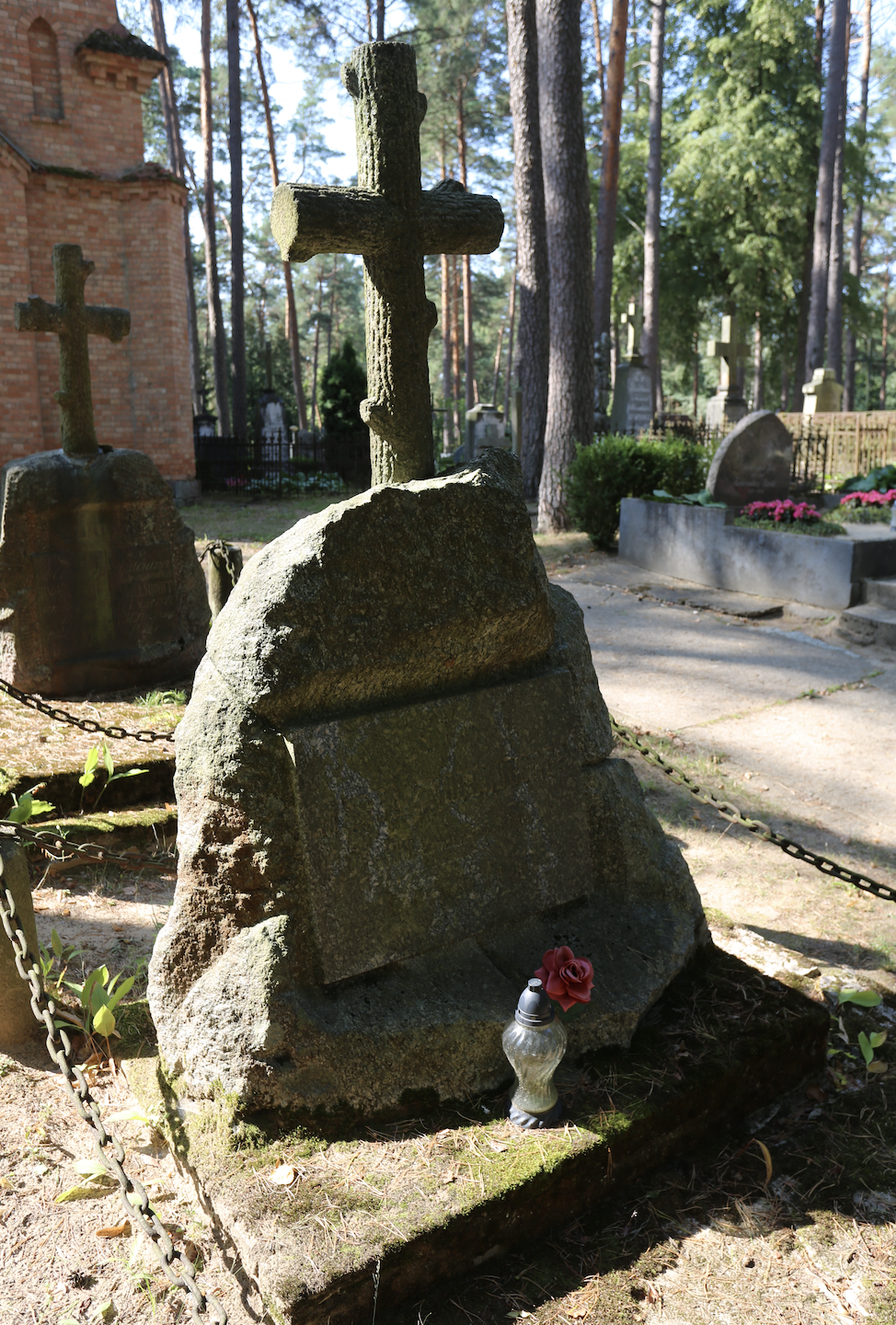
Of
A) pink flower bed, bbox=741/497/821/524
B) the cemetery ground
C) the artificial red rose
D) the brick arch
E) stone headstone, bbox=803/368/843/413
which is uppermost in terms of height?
the brick arch

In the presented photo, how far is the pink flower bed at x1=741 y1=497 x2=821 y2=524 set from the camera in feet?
32.3

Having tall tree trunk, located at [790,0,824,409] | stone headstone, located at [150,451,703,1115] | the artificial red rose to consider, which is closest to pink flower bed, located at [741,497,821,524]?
stone headstone, located at [150,451,703,1115]

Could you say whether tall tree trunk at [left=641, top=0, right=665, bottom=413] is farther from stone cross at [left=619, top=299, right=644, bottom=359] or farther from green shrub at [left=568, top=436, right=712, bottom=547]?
green shrub at [left=568, top=436, right=712, bottom=547]

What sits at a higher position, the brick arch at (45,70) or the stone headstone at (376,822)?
the brick arch at (45,70)

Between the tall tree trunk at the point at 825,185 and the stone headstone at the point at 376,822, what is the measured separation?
849 inches

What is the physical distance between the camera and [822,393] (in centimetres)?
2005

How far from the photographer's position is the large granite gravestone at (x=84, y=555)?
18.2 feet

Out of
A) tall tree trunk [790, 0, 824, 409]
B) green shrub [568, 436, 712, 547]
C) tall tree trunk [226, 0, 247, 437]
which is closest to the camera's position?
green shrub [568, 436, 712, 547]

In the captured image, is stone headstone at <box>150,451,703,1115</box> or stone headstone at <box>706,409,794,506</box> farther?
stone headstone at <box>706,409,794,506</box>

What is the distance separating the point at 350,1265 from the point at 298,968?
2.10ft

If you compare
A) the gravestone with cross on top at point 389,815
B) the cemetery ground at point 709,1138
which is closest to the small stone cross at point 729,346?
the cemetery ground at point 709,1138

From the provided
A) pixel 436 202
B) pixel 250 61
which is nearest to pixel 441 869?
pixel 436 202

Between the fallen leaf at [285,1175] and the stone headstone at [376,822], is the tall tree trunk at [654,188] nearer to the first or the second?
the stone headstone at [376,822]

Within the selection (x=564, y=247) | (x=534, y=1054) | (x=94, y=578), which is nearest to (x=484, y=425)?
(x=564, y=247)
